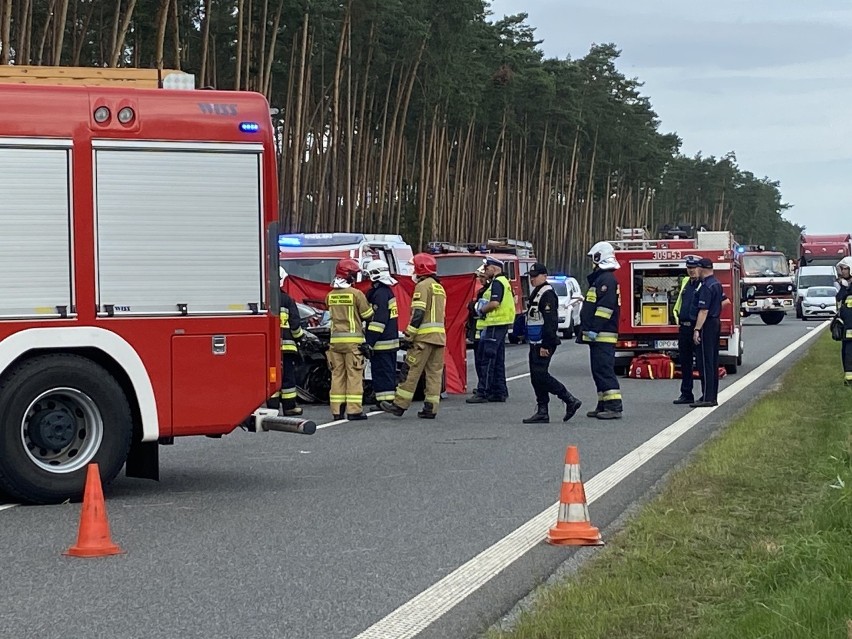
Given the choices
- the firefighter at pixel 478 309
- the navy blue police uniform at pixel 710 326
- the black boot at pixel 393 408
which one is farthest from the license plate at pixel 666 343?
the black boot at pixel 393 408

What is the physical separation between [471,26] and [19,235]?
66745mm

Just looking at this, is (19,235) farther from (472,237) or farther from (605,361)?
(472,237)

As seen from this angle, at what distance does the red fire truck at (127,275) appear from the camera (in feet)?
32.8

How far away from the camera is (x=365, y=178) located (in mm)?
71375

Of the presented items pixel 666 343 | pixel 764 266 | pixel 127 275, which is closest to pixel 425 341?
pixel 127 275

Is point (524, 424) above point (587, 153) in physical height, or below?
below

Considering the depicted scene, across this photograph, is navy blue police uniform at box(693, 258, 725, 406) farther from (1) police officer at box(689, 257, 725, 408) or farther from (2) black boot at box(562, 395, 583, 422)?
(2) black boot at box(562, 395, 583, 422)

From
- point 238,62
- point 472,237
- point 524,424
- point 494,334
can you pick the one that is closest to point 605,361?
point 524,424

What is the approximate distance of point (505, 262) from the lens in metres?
38.2

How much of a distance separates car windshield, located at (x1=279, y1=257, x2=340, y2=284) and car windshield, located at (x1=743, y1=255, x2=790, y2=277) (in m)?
29.2

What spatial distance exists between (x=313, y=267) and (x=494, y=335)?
4821 millimetres

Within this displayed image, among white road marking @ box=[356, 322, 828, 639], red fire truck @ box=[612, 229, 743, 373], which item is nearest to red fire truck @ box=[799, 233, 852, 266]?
red fire truck @ box=[612, 229, 743, 373]

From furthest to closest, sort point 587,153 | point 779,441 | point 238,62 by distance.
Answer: point 587,153
point 238,62
point 779,441

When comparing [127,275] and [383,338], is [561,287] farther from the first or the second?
[127,275]
